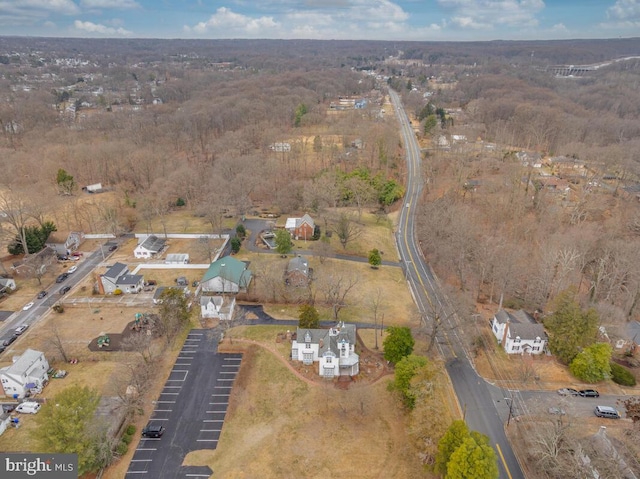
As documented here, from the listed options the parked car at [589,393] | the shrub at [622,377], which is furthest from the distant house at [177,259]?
the shrub at [622,377]

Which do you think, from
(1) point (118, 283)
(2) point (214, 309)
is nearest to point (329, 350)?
(2) point (214, 309)

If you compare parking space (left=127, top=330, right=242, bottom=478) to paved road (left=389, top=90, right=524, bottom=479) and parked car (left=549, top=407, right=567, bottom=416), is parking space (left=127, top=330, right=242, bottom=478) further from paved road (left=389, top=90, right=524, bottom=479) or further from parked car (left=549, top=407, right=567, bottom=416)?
parked car (left=549, top=407, right=567, bottom=416)

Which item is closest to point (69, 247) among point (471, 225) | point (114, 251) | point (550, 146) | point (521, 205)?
point (114, 251)

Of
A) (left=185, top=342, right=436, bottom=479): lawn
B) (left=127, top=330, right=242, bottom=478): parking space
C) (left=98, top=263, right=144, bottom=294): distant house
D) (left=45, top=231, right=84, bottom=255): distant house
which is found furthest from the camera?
(left=45, top=231, right=84, bottom=255): distant house

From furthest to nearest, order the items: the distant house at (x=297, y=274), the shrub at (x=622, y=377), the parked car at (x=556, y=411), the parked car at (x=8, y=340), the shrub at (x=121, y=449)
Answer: the distant house at (x=297, y=274) → the parked car at (x=8, y=340) → the shrub at (x=622, y=377) → the parked car at (x=556, y=411) → the shrub at (x=121, y=449)

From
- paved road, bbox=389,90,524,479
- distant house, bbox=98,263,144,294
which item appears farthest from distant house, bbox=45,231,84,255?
paved road, bbox=389,90,524,479

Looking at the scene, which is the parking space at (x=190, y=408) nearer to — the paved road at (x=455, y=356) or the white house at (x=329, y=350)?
the white house at (x=329, y=350)

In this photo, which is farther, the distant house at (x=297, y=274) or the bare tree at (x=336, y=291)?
the distant house at (x=297, y=274)
